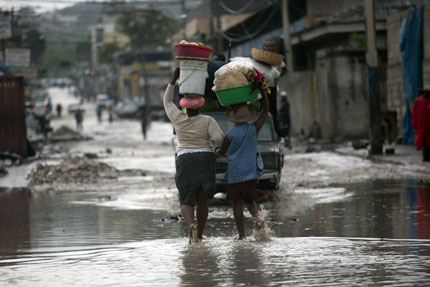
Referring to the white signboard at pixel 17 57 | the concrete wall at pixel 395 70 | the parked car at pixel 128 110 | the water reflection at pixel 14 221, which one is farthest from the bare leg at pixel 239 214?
the parked car at pixel 128 110

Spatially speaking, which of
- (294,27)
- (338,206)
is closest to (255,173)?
(338,206)

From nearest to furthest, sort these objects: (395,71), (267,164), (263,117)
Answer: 1. (263,117)
2. (267,164)
3. (395,71)

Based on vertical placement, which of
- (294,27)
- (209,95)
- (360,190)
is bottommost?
(360,190)

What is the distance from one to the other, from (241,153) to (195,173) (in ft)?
1.88

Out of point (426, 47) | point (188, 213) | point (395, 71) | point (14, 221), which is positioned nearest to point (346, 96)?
point (395, 71)

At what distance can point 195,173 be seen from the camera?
10.2 meters

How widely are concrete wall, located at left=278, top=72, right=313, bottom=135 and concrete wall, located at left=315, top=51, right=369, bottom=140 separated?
5012 mm

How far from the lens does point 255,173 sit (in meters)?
10.4

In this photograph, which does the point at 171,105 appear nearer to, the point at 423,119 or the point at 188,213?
the point at 188,213

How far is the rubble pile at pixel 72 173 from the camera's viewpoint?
22.2m

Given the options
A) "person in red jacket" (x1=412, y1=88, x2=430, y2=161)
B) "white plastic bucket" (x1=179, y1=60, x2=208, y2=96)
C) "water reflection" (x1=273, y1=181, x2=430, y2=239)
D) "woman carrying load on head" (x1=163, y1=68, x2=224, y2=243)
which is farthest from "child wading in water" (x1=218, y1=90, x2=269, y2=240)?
"person in red jacket" (x1=412, y1=88, x2=430, y2=161)

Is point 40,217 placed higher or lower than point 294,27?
lower

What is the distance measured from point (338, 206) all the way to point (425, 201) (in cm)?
137

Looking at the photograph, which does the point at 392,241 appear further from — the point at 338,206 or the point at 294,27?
the point at 294,27
